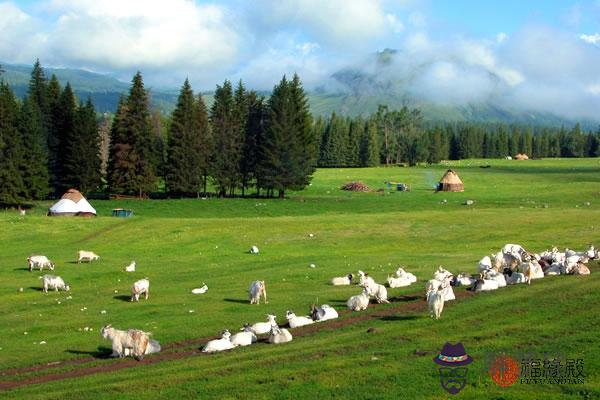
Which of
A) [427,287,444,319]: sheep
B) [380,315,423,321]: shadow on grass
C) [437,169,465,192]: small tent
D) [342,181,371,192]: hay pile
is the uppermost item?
[437,169,465,192]: small tent

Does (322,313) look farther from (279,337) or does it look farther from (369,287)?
(279,337)

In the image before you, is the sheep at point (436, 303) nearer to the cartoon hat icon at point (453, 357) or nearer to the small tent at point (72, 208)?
the cartoon hat icon at point (453, 357)

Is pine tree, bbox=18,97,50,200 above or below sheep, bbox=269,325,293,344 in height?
above

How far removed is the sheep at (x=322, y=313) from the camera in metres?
24.8

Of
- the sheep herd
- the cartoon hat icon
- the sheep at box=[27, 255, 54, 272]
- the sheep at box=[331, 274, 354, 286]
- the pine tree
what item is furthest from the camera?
the pine tree

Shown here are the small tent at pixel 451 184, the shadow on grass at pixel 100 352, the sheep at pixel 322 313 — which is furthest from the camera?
the small tent at pixel 451 184

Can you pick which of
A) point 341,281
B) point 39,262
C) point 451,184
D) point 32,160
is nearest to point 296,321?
point 341,281

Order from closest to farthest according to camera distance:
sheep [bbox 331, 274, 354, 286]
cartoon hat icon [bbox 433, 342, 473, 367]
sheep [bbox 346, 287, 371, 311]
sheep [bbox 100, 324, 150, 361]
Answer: cartoon hat icon [bbox 433, 342, 473, 367], sheep [bbox 100, 324, 150, 361], sheep [bbox 346, 287, 371, 311], sheep [bbox 331, 274, 354, 286]

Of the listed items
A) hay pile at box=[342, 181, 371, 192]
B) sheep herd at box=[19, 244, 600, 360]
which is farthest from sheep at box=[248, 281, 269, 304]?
hay pile at box=[342, 181, 371, 192]

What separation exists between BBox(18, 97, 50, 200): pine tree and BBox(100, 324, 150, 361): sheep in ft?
227

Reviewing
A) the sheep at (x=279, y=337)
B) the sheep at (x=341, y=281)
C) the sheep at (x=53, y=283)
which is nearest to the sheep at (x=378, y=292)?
the sheep at (x=341, y=281)

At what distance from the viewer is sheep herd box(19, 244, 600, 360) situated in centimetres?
2122
